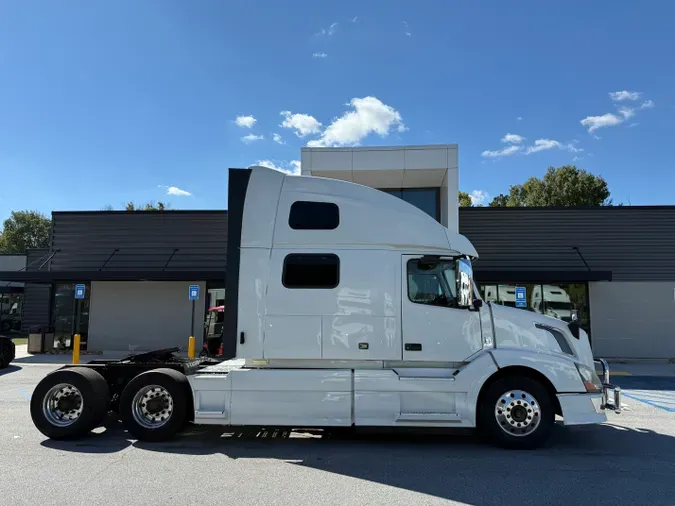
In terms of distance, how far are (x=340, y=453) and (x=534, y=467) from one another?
232 cm

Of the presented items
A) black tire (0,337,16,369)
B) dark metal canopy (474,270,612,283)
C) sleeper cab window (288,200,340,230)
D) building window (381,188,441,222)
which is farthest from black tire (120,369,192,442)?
building window (381,188,441,222)

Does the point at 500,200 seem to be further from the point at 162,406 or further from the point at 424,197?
the point at 162,406

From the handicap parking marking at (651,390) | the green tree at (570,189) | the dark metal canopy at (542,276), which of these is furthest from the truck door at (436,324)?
the green tree at (570,189)

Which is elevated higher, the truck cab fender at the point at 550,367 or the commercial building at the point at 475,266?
the commercial building at the point at 475,266

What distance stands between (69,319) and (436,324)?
1860 centimetres

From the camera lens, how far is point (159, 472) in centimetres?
525

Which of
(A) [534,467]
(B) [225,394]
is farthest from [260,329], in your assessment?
(A) [534,467]

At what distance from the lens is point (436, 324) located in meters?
6.40

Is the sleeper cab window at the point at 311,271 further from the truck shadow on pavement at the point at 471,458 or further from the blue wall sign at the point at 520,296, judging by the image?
the blue wall sign at the point at 520,296

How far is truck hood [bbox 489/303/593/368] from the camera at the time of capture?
6.41m

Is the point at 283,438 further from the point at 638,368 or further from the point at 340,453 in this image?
the point at 638,368

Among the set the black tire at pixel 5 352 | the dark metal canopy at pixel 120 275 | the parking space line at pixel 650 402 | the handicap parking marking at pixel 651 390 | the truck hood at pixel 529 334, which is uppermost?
the dark metal canopy at pixel 120 275

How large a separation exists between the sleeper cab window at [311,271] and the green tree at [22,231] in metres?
62.0

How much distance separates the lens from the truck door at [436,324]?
637 cm
